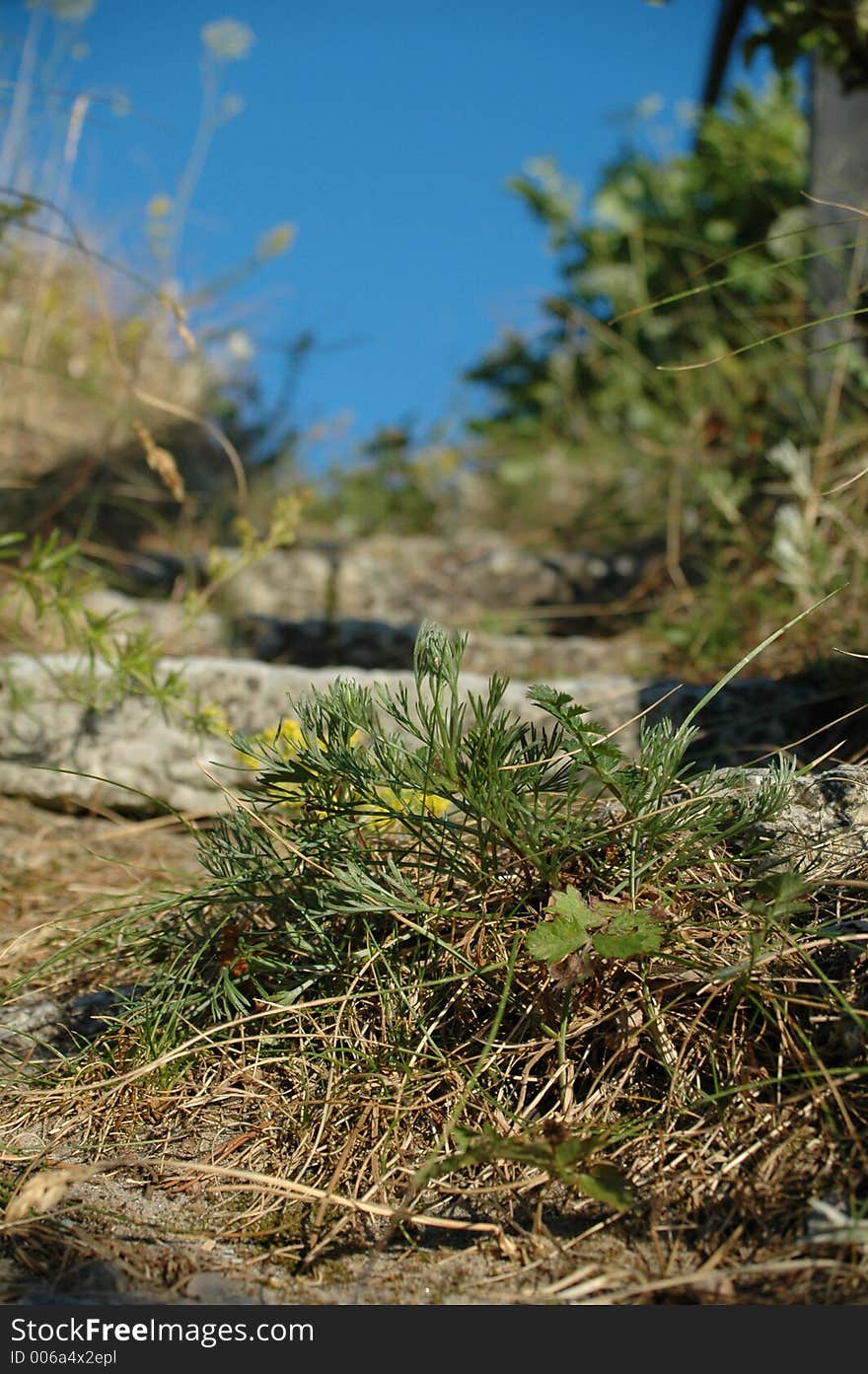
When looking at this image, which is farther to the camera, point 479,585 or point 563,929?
point 479,585

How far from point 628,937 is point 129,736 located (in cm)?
177

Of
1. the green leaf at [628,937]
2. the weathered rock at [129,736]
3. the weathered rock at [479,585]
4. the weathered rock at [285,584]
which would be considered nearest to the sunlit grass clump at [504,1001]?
the green leaf at [628,937]

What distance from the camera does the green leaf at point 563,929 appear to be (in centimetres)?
138

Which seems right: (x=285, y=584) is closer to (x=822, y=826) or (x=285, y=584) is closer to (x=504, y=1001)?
(x=822, y=826)

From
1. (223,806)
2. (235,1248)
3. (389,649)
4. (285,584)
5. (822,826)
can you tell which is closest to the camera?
(235,1248)

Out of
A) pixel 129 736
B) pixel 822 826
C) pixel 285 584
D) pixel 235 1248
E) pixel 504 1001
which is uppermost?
pixel 285 584

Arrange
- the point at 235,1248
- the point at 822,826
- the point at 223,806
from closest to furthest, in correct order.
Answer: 1. the point at 235,1248
2. the point at 822,826
3. the point at 223,806

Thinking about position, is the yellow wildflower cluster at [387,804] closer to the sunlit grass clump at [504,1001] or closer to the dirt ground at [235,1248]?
the sunlit grass clump at [504,1001]

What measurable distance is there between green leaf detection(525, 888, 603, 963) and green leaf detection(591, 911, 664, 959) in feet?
0.06

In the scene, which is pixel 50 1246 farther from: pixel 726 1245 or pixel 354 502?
pixel 354 502

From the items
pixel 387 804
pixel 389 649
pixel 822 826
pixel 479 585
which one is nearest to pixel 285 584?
pixel 479 585

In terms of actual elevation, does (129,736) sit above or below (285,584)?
below

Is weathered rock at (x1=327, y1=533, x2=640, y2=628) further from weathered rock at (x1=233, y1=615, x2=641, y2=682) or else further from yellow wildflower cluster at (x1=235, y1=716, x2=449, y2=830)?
yellow wildflower cluster at (x1=235, y1=716, x2=449, y2=830)

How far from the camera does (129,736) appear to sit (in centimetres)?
282
